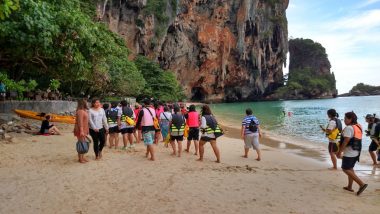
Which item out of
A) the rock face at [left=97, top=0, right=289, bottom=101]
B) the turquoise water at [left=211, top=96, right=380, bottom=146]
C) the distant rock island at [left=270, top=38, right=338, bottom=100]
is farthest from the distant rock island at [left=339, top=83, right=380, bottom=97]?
the turquoise water at [left=211, top=96, right=380, bottom=146]

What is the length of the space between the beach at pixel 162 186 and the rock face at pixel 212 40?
132 ft

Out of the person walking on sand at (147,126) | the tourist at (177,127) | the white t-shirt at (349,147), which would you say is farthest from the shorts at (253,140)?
the white t-shirt at (349,147)

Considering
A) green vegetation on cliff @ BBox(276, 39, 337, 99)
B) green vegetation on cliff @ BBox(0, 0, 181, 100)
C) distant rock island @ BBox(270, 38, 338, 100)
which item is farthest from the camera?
green vegetation on cliff @ BBox(276, 39, 337, 99)

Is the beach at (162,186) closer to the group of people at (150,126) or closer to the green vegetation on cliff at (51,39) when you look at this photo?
the group of people at (150,126)

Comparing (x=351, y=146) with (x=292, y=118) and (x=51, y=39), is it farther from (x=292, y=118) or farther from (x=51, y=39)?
(x=292, y=118)

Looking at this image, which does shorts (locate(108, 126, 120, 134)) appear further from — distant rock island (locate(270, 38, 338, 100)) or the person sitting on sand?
distant rock island (locate(270, 38, 338, 100))

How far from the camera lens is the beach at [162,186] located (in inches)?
229

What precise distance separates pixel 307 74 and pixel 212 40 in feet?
218

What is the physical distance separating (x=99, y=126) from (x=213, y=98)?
78.2m

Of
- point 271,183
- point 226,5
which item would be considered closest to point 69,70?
point 271,183

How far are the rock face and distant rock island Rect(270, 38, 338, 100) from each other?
46.6 feet

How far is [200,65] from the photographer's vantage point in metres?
78.2

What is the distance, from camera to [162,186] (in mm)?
6922

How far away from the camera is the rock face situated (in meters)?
55.6
